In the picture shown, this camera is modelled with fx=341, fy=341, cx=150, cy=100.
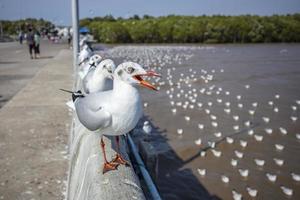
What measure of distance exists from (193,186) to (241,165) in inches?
53.4

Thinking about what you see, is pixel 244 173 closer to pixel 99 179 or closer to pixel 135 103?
pixel 135 103

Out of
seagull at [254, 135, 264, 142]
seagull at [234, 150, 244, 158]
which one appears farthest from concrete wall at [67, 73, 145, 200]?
seagull at [254, 135, 264, 142]

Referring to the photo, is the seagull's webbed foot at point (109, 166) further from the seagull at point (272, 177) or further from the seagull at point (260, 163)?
the seagull at point (260, 163)

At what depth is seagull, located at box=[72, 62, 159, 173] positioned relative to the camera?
127 inches

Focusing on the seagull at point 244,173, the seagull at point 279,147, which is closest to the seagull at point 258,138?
the seagull at point 279,147

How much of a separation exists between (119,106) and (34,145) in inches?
164

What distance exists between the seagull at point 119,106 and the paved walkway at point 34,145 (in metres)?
2.11

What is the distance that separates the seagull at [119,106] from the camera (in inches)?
127

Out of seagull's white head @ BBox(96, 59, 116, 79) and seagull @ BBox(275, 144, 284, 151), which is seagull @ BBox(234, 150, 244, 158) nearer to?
seagull @ BBox(275, 144, 284, 151)

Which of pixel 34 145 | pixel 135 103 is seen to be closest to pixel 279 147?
pixel 34 145

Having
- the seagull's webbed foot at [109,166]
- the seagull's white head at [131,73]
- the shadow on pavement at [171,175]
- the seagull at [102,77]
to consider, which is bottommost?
the shadow on pavement at [171,175]

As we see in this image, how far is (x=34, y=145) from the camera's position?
22.4 ft

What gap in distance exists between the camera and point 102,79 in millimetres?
4719

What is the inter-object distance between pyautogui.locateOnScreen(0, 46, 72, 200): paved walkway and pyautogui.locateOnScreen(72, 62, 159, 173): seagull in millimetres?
2110
